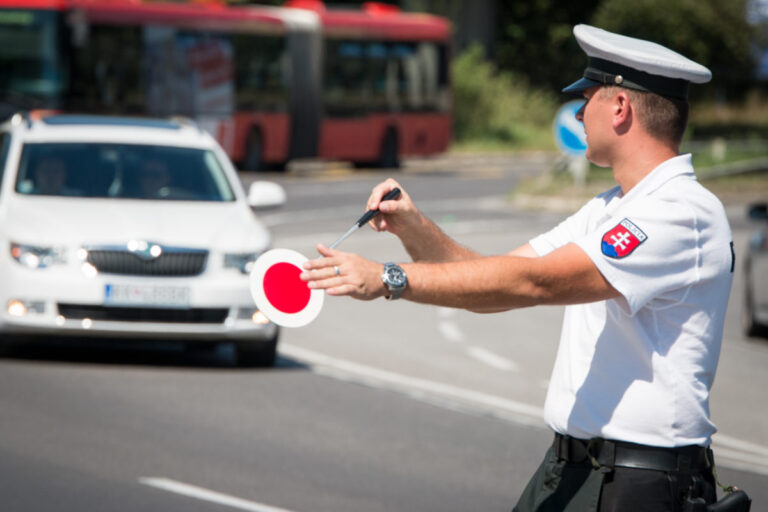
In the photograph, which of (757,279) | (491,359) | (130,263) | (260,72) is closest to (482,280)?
(130,263)

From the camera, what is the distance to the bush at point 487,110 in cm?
5053

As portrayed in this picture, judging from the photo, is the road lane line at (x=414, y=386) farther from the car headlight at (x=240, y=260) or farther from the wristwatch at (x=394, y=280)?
the wristwatch at (x=394, y=280)

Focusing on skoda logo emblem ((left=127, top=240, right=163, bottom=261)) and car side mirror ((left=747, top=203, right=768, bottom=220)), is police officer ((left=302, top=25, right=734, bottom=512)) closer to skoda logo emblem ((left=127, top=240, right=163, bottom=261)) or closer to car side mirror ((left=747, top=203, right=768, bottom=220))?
skoda logo emblem ((left=127, top=240, right=163, bottom=261))

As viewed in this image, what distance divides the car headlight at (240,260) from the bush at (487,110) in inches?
1565

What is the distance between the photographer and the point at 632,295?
3.13m

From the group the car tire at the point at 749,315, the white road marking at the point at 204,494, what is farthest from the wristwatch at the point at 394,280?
the car tire at the point at 749,315

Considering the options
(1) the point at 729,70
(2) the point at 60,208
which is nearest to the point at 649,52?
(2) the point at 60,208

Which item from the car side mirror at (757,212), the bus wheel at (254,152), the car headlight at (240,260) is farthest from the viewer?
the bus wheel at (254,152)

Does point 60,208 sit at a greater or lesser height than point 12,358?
greater

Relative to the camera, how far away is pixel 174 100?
31.7 metres

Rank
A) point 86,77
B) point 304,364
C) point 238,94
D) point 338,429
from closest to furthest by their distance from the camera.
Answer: point 338,429 < point 304,364 < point 86,77 < point 238,94

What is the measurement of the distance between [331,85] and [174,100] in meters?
5.07

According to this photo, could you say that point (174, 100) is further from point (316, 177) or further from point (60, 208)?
point (60, 208)

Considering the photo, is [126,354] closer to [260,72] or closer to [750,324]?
[750,324]
